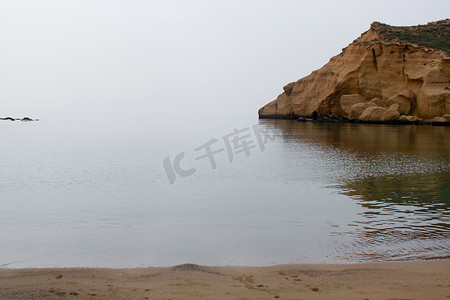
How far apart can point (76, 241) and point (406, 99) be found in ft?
174

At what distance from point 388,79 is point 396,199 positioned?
48719 millimetres

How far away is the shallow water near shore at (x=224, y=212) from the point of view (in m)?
7.93

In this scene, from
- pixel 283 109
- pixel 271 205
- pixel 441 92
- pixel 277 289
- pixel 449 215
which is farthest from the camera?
pixel 283 109

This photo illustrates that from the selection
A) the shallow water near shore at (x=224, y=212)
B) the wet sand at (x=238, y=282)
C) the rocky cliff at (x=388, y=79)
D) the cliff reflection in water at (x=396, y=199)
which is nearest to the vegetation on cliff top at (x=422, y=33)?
the rocky cliff at (x=388, y=79)

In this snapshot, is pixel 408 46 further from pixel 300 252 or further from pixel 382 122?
pixel 300 252

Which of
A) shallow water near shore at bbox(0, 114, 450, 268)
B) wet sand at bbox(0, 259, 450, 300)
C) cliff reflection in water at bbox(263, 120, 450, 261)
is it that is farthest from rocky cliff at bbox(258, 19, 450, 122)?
wet sand at bbox(0, 259, 450, 300)

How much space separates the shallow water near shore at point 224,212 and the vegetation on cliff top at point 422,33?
44.6m

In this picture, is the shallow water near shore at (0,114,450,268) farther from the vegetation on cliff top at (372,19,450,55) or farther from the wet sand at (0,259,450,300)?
A: the vegetation on cliff top at (372,19,450,55)

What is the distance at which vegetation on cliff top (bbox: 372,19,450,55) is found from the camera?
199 ft

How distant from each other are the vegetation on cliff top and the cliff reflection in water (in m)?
40.5

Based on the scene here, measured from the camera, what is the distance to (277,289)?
5766 mm

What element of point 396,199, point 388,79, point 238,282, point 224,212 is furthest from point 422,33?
point 238,282

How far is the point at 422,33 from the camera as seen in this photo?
6550 cm

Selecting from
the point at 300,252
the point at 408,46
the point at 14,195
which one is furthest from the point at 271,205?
the point at 408,46
